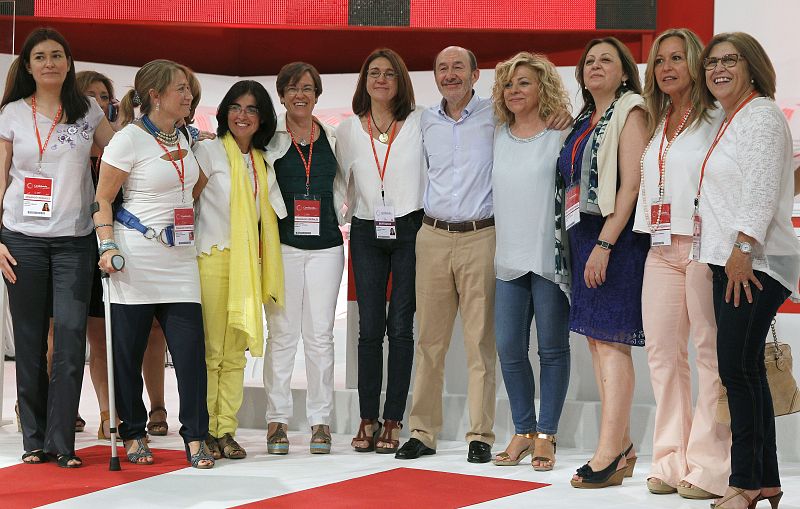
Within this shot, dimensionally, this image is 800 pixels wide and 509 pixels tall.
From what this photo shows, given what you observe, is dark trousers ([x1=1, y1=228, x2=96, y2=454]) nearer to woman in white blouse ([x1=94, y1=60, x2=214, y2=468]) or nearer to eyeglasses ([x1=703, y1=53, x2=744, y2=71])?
woman in white blouse ([x1=94, y1=60, x2=214, y2=468])

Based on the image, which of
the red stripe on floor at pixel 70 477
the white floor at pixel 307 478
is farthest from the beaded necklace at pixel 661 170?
the red stripe on floor at pixel 70 477

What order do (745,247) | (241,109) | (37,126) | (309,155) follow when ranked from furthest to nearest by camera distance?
(309,155) → (241,109) → (37,126) → (745,247)

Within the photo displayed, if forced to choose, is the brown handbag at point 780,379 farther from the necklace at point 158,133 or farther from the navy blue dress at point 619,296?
the necklace at point 158,133

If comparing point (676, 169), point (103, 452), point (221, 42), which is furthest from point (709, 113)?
point (221, 42)

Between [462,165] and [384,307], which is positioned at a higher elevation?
[462,165]

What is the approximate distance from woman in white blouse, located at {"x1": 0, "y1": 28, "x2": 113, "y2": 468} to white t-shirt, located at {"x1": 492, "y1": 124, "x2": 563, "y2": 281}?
1598 millimetres

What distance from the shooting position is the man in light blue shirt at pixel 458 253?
4.03 meters

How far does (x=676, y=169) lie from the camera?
3.32 meters

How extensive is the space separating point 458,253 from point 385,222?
0.34 meters

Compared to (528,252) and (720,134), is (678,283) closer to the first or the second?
(720,134)

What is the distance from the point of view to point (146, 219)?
3814 millimetres

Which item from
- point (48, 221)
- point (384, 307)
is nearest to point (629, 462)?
point (384, 307)

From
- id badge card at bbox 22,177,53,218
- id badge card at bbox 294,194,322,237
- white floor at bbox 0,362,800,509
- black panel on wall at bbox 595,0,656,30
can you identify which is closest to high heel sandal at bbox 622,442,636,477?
white floor at bbox 0,362,800,509

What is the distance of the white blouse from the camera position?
9.59 feet
